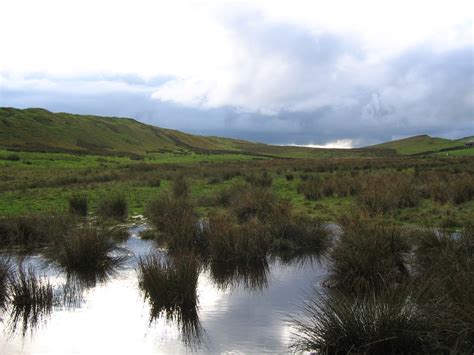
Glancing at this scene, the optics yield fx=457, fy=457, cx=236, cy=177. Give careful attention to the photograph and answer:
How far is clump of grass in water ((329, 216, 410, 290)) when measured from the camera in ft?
30.6

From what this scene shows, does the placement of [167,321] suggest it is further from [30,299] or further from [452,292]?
[452,292]

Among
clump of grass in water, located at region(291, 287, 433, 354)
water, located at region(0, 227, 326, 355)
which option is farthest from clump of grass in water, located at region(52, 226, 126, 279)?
clump of grass in water, located at region(291, 287, 433, 354)

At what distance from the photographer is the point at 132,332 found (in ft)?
25.9

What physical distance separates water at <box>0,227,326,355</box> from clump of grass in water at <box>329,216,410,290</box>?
0.72m

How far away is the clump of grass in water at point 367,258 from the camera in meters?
9.33

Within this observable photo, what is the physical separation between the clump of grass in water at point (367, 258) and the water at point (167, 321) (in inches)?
28.5

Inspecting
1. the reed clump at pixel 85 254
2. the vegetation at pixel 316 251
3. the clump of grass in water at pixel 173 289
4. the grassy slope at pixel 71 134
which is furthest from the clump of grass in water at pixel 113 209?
the grassy slope at pixel 71 134

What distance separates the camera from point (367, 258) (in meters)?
9.62

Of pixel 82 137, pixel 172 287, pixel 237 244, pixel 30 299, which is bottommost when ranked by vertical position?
pixel 30 299

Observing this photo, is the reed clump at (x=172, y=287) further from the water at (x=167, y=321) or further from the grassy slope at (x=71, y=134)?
the grassy slope at (x=71, y=134)

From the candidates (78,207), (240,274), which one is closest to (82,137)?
(78,207)

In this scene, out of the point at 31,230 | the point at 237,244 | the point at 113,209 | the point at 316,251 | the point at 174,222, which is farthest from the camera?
the point at 113,209

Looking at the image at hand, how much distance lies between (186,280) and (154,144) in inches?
5710

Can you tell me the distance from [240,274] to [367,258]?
10.1 ft
